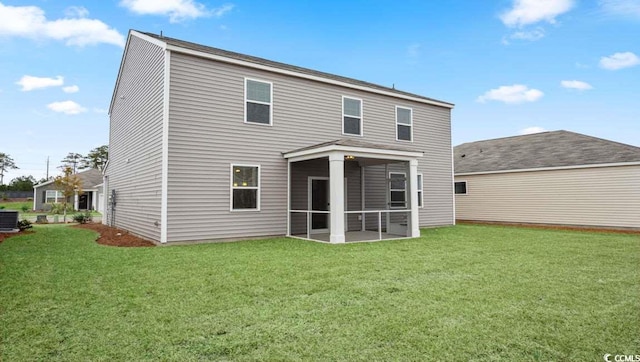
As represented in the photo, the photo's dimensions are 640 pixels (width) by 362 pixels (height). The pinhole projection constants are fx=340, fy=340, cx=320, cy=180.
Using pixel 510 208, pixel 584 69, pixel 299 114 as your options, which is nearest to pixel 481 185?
pixel 510 208

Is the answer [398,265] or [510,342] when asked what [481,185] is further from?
[510,342]

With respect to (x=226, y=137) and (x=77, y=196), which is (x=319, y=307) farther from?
(x=77, y=196)

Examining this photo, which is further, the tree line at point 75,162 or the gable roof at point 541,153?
the tree line at point 75,162

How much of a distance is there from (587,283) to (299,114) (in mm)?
8788

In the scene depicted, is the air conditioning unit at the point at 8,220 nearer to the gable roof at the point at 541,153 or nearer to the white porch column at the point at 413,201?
the white porch column at the point at 413,201

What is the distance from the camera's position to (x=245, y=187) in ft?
33.6

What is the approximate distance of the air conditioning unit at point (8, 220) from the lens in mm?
11950

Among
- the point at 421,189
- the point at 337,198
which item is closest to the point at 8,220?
the point at 337,198

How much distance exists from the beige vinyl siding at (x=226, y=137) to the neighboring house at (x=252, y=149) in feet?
0.10


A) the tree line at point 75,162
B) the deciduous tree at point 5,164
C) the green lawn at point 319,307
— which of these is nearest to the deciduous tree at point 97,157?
the tree line at point 75,162

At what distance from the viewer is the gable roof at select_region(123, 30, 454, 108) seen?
955 centimetres

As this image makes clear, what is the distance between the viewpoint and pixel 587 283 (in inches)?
196

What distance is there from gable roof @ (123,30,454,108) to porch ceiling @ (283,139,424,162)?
2.83 metres

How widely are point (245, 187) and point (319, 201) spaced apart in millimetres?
3009
